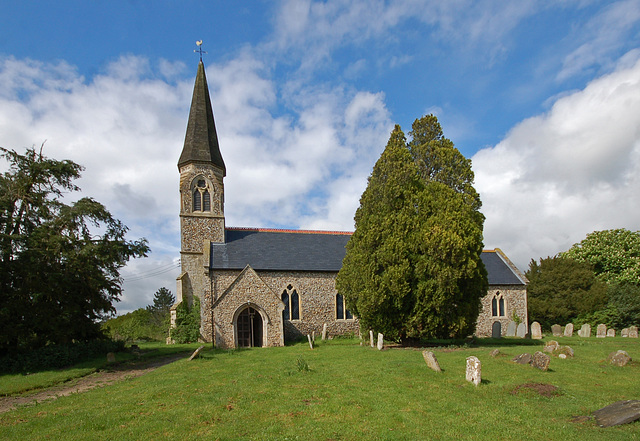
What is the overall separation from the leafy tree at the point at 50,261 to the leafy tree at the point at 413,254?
1185 centimetres

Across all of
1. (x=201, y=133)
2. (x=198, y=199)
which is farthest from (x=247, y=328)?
(x=201, y=133)

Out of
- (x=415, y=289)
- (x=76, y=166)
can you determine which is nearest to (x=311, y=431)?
(x=415, y=289)

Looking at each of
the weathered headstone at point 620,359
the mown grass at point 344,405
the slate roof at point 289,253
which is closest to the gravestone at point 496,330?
the slate roof at point 289,253

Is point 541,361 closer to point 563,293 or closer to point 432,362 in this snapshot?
point 432,362

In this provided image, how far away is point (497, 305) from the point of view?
1241 inches

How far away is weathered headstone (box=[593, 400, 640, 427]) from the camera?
25.7ft

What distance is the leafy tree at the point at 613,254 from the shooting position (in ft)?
125

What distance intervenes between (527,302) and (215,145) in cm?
2748

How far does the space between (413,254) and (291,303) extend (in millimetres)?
10703

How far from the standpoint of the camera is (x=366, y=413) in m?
8.97

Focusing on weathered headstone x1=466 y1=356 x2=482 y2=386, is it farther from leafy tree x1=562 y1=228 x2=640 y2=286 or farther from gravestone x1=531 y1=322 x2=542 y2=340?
leafy tree x1=562 y1=228 x2=640 y2=286

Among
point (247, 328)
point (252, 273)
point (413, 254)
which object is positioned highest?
point (413, 254)

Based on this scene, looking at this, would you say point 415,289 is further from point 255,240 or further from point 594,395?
point 255,240

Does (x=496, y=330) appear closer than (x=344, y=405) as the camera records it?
No
